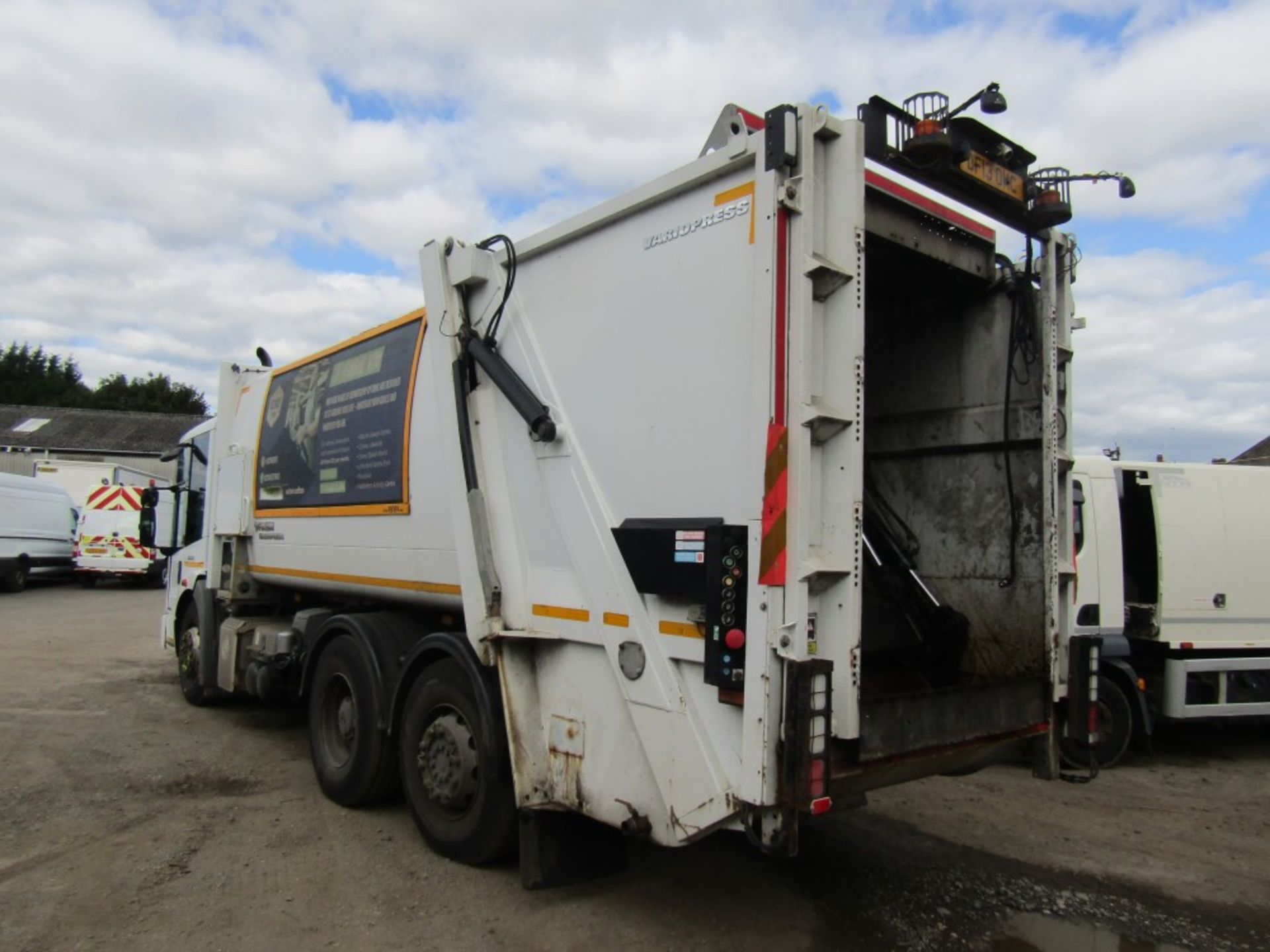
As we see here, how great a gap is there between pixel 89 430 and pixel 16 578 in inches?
1024

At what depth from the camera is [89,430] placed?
4291cm

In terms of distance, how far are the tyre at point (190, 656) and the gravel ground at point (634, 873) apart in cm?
135

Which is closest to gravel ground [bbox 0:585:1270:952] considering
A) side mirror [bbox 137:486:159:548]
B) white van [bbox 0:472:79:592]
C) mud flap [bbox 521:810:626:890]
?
mud flap [bbox 521:810:626:890]

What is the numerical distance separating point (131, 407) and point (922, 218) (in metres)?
70.7

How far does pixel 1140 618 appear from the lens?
24.2 ft

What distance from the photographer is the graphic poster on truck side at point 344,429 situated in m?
5.25

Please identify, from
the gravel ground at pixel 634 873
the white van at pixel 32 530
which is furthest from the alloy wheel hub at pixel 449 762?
the white van at pixel 32 530

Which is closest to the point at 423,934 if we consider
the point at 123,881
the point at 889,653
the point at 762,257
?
the point at 123,881

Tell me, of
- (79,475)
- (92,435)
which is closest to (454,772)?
(79,475)

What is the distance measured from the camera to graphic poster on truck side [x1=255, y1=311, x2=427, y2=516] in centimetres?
525

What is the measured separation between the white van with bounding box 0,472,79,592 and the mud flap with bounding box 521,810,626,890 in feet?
66.7

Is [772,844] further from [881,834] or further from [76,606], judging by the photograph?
[76,606]

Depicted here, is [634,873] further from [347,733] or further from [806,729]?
[347,733]

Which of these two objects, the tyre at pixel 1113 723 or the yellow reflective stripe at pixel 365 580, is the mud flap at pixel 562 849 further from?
the tyre at pixel 1113 723
